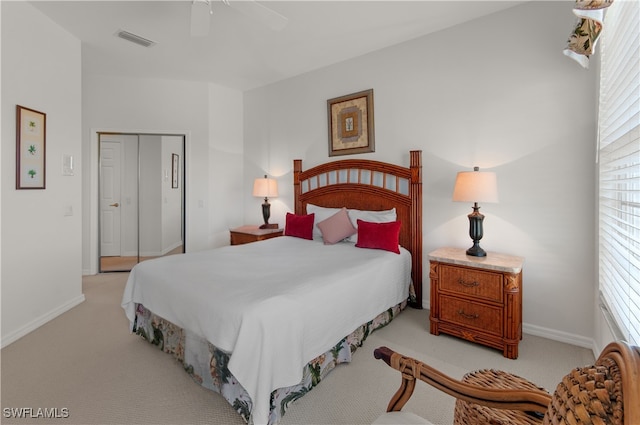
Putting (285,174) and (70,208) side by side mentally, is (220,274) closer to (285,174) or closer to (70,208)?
(70,208)

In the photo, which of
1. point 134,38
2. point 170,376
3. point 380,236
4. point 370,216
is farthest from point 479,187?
point 134,38

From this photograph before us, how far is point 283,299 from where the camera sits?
179 cm

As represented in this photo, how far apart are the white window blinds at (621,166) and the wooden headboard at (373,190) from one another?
151cm

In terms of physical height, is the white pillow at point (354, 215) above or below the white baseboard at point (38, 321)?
above

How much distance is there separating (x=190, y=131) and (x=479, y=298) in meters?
4.58

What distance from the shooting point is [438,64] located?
10.8 ft

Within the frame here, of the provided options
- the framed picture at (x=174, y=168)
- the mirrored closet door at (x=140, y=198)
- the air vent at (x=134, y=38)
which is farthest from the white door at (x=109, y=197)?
the air vent at (x=134, y=38)

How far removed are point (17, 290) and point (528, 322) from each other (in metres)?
4.58

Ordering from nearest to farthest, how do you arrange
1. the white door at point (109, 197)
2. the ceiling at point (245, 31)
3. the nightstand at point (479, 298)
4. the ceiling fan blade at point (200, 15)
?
the ceiling fan blade at point (200, 15), the nightstand at point (479, 298), the ceiling at point (245, 31), the white door at point (109, 197)

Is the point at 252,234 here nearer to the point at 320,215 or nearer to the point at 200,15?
the point at 320,215

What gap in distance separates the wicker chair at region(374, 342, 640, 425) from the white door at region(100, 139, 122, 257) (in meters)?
5.20

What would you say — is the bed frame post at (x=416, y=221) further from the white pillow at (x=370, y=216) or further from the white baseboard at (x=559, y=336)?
the white baseboard at (x=559, y=336)

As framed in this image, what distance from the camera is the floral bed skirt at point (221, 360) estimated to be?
5.68 feet

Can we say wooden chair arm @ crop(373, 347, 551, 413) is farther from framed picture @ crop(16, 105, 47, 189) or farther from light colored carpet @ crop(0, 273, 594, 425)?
framed picture @ crop(16, 105, 47, 189)
